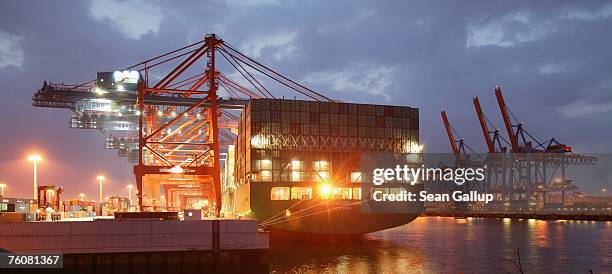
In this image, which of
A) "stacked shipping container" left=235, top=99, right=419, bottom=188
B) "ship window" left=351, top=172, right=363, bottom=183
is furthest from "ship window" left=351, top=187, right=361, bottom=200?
"stacked shipping container" left=235, top=99, right=419, bottom=188

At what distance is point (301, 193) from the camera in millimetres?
57031

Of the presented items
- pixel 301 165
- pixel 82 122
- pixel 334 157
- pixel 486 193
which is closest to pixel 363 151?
pixel 334 157

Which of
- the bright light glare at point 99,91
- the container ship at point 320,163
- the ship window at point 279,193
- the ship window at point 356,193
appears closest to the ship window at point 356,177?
the container ship at point 320,163

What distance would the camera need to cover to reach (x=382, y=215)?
5828cm

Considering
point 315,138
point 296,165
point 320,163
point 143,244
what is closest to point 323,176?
point 320,163

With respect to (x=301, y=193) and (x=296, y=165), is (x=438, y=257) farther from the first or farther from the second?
(x=296, y=165)

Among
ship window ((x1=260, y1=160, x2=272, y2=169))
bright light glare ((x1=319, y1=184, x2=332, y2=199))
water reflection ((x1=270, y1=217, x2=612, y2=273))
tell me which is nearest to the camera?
water reflection ((x1=270, y1=217, x2=612, y2=273))

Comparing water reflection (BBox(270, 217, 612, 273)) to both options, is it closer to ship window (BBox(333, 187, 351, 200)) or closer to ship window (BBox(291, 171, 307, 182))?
ship window (BBox(333, 187, 351, 200))

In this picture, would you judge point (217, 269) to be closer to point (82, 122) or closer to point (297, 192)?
point (297, 192)

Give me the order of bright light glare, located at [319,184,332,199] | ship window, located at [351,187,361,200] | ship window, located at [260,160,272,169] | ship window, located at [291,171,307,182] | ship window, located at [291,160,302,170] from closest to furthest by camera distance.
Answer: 1. bright light glare, located at [319,184,332,199]
2. ship window, located at [260,160,272,169]
3. ship window, located at [291,171,307,182]
4. ship window, located at [291,160,302,170]
5. ship window, located at [351,187,361,200]

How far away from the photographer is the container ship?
56188 millimetres

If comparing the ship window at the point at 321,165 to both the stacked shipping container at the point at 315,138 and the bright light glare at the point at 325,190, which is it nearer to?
the stacked shipping container at the point at 315,138

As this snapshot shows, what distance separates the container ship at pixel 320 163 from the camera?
56188mm

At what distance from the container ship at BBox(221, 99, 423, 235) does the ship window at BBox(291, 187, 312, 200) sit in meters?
0.11
